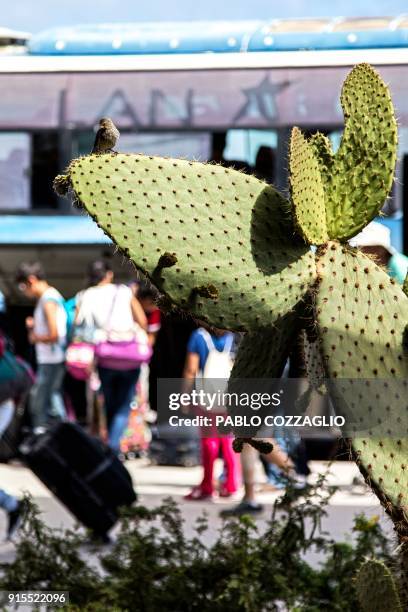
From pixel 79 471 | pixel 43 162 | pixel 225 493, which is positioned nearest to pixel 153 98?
pixel 43 162

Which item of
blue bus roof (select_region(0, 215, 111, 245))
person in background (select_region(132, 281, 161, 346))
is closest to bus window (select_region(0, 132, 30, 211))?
blue bus roof (select_region(0, 215, 111, 245))

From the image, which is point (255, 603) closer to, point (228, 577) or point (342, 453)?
point (228, 577)

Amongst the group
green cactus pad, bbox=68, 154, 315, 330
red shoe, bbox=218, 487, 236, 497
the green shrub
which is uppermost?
green cactus pad, bbox=68, 154, 315, 330

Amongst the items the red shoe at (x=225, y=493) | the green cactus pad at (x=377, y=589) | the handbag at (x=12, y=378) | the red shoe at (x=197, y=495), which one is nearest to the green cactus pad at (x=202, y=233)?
the green cactus pad at (x=377, y=589)

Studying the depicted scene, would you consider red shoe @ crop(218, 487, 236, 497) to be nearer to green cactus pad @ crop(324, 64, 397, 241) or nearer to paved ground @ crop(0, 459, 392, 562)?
paved ground @ crop(0, 459, 392, 562)

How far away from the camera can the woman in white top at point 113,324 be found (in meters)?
9.95

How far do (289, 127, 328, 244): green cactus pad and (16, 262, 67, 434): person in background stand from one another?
6826mm

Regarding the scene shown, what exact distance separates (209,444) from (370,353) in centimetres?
544

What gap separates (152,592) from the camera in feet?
14.9

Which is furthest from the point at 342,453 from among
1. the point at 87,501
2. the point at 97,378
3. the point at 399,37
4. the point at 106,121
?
the point at 399,37

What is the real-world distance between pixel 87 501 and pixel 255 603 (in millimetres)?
2698

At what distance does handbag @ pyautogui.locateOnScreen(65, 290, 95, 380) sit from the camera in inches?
395

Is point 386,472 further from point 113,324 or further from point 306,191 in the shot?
point 113,324

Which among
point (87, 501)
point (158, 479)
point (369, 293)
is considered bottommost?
point (158, 479)
